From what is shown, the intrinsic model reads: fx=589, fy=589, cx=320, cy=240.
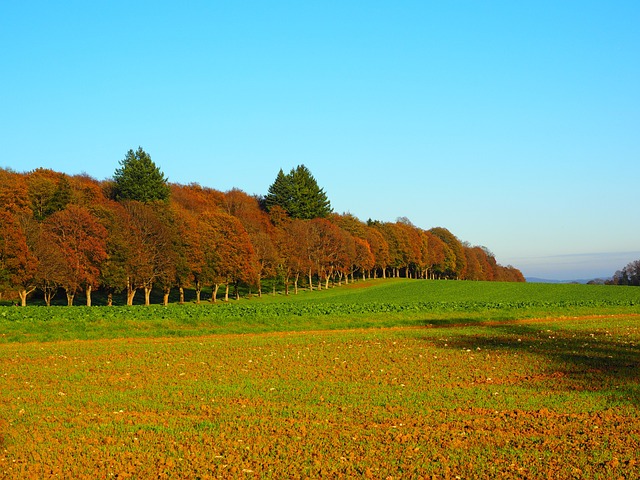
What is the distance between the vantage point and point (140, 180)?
9356cm

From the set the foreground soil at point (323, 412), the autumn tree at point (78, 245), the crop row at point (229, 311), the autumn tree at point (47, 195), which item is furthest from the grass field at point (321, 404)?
the autumn tree at point (47, 195)

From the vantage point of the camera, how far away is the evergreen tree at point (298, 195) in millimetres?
127125

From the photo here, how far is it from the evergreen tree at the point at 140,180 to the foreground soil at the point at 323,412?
68.6 m

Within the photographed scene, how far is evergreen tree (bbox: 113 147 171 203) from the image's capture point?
92938mm

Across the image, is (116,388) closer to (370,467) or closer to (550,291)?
(370,467)

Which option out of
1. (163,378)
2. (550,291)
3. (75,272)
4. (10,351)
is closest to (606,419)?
(163,378)

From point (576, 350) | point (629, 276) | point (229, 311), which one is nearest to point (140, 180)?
point (229, 311)

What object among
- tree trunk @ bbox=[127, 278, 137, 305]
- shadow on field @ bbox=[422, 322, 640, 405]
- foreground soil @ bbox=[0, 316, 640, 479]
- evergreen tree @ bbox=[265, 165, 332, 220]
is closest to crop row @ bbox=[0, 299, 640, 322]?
shadow on field @ bbox=[422, 322, 640, 405]

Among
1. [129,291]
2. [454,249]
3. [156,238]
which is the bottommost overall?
[129,291]

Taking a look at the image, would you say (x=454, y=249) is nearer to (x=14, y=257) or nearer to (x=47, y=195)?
(x=47, y=195)

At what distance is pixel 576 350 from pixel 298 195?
340 feet

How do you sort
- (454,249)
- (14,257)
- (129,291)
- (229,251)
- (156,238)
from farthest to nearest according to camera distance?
(454,249)
(229,251)
(156,238)
(129,291)
(14,257)

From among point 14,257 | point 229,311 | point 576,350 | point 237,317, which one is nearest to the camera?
point 576,350

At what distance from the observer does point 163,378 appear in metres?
19.4
